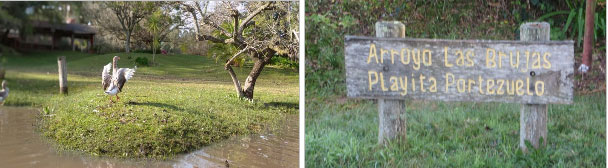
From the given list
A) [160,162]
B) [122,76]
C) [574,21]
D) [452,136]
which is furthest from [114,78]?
[574,21]

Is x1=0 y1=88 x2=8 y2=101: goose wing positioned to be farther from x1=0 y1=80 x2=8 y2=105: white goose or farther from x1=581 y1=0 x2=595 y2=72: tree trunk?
x1=581 y1=0 x2=595 y2=72: tree trunk

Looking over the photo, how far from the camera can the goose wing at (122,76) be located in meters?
3.40

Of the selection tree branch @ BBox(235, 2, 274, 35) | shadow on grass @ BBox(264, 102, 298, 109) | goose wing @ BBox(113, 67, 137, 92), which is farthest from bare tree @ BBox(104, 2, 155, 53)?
shadow on grass @ BBox(264, 102, 298, 109)

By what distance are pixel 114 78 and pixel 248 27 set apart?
2.78 ft

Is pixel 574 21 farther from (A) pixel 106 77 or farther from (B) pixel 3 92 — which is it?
(B) pixel 3 92

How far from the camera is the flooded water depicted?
330cm

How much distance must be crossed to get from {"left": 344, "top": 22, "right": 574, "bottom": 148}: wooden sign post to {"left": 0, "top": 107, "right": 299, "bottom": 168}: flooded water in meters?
0.53

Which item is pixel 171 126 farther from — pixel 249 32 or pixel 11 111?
pixel 11 111

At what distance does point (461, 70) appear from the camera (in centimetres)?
336

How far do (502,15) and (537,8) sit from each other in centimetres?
24

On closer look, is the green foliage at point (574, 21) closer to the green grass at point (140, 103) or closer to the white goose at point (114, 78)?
the green grass at point (140, 103)

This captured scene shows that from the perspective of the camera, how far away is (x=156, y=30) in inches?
135

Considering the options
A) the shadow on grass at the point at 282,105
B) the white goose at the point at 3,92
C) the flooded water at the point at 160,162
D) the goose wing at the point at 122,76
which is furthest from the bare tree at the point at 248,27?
the white goose at the point at 3,92

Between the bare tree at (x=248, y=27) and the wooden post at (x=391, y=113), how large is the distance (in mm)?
596
